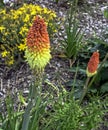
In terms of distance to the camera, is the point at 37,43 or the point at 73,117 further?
the point at 73,117

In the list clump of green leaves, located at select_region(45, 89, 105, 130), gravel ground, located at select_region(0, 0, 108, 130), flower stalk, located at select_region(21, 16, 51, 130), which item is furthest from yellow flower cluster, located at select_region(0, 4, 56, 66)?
flower stalk, located at select_region(21, 16, 51, 130)

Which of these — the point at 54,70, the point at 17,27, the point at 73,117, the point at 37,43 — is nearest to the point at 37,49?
the point at 37,43

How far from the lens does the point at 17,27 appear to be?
14.1 ft

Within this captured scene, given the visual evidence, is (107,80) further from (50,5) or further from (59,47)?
(50,5)

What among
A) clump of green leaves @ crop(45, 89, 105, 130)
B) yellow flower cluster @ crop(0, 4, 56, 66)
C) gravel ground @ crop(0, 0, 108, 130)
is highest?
yellow flower cluster @ crop(0, 4, 56, 66)

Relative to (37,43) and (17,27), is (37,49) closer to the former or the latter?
(37,43)

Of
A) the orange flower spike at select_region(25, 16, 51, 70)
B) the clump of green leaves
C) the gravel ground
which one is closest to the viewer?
the orange flower spike at select_region(25, 16, 51, 70)

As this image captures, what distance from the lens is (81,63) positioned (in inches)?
163

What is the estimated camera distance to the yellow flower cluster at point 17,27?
13.6 feet

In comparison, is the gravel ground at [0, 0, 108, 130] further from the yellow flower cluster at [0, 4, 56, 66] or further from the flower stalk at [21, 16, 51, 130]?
the flower stalk at [21, 16, 51, 130]

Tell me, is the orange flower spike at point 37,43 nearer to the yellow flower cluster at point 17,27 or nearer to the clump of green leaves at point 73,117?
the clump of green leaves at point 73,117

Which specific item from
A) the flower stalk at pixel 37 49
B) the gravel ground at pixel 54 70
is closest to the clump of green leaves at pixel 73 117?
the gravel ground at pixel 54 70

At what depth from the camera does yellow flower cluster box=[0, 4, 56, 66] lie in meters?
4.16

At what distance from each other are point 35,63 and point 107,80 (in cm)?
214
